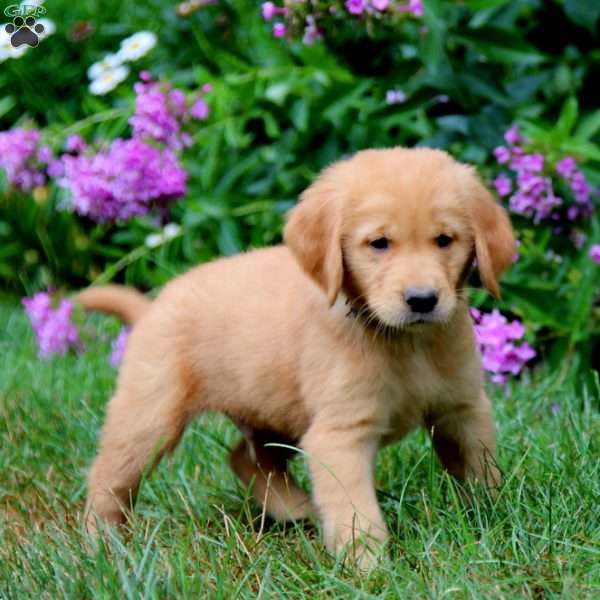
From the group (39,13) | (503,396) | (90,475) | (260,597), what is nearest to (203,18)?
(39,13)

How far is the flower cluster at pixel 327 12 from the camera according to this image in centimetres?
492

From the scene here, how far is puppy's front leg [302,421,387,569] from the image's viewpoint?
3262 millimetres

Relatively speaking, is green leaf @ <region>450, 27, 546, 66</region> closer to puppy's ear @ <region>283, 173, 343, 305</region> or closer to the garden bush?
the garden bush

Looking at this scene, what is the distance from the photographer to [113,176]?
18.4ft

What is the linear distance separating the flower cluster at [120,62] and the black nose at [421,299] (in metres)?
3.51

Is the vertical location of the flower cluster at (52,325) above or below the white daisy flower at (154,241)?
below

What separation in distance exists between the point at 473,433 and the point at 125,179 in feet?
8.31

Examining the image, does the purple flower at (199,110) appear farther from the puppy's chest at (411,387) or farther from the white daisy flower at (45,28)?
the puppy's chest at (411,387)

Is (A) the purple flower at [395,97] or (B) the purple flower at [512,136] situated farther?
(A) the purple flower at [395,97]

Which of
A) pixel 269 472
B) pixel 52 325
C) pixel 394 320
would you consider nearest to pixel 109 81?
pixel 52 325

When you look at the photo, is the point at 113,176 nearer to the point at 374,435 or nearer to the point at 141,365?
the point at 141,365

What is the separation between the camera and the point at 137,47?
253 inches

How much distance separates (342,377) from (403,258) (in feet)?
1.26

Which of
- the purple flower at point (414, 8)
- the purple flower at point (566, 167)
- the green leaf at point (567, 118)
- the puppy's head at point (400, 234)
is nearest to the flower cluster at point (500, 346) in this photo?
the purple flower at point (566, 167)
